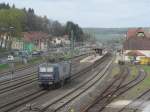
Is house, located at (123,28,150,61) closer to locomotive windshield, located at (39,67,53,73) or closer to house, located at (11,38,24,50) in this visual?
house, located at (11,38,24,50)

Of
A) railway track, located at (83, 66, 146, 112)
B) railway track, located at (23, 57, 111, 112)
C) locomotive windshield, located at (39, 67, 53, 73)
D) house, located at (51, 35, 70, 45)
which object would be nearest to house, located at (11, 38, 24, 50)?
house, located at (51, 35, 70, 45)

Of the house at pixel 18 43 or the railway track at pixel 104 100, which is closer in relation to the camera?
the railway track at pixel 104 100

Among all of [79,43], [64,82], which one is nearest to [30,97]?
[64,82]

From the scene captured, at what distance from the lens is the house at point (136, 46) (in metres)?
105

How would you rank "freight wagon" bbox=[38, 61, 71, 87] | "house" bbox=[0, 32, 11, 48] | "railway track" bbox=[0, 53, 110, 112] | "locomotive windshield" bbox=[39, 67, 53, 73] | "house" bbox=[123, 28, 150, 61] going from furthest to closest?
"house" bbox=[0, 32, 11, 48]
"house" bbox=[123, 28, 150, 61]
"locomotive windshield" bbox=[39, 67, 53, 73]
"freight wagon" bbox=[38, 61, 71, 87]
"railway track" bbox=[0, 53, 110, 112]

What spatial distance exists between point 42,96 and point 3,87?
25.7 ft

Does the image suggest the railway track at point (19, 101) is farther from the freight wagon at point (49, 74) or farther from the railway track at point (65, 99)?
the railway track at point (65, 99)

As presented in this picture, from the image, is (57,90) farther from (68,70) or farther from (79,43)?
(79,43)

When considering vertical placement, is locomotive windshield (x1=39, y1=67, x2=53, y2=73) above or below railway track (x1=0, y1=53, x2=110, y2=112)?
above

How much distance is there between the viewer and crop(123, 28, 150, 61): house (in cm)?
10481

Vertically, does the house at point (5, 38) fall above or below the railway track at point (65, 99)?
above

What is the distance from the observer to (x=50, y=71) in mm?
41562

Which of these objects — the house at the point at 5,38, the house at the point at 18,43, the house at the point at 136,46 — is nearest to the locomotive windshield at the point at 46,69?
the house at the point at 136,46

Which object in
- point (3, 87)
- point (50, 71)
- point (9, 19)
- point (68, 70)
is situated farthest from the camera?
point (9, 19)
